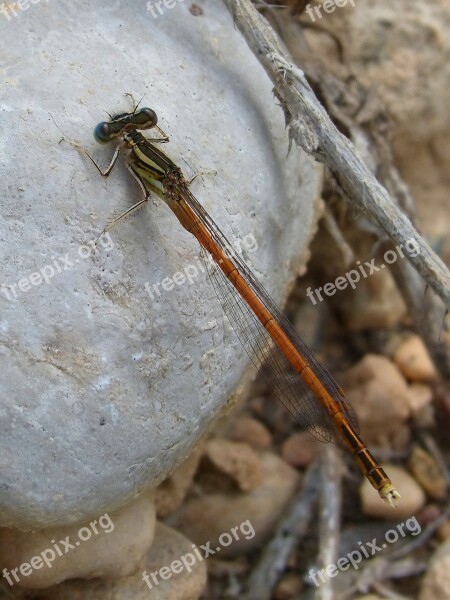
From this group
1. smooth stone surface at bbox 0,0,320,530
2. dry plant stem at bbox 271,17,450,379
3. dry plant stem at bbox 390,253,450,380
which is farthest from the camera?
dry plant stem at bbox 390,253,450,380

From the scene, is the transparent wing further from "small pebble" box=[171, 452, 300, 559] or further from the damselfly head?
"small pebble" box=[171, 452, 300, 559]

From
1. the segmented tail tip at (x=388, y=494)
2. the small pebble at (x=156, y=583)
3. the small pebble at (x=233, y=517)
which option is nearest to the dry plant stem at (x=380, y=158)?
the small pebble at (x=233, y=517)

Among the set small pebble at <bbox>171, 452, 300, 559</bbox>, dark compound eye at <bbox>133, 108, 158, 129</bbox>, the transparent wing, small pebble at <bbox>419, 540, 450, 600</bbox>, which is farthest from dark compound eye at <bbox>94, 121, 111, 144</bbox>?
small pebble at <bbox>419, 540, 450, 600</bbox>

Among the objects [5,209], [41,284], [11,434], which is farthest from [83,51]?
[11,434]

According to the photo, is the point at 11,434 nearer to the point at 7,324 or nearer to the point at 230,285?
the point at 7,324

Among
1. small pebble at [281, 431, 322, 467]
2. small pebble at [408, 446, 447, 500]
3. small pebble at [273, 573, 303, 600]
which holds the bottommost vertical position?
small pebble at [408, 446, 447, 500]
